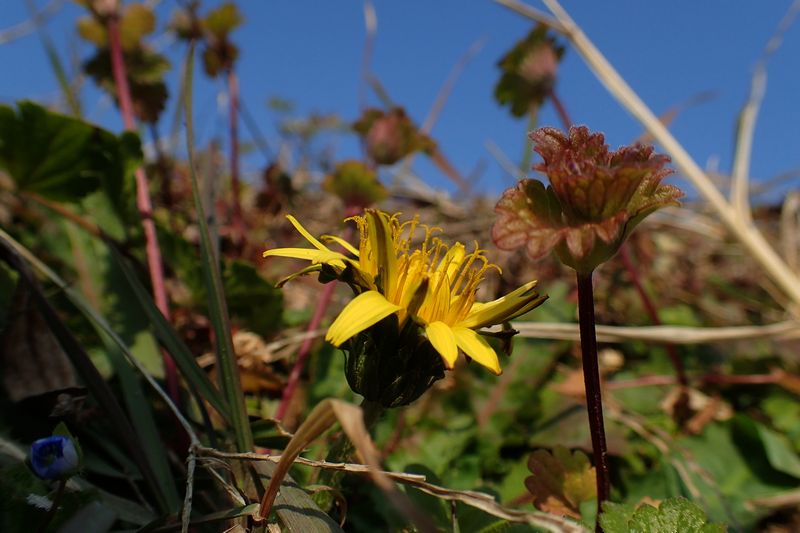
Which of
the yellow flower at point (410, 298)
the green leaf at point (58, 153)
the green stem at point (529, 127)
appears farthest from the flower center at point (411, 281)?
the green stem at point (529, 127)

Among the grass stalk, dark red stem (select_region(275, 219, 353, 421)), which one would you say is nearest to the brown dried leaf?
the grass stalk

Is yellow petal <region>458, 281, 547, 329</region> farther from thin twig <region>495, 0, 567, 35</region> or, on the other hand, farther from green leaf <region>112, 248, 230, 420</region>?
thin twig <region>495, 0, 567, 35</region>

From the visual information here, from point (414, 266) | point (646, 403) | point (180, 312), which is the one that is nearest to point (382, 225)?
point (414, 266)

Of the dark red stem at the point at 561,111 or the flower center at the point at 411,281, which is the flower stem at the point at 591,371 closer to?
the flower center at the point at 411,281

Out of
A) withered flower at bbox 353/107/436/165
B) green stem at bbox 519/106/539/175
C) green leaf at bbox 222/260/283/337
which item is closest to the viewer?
green leaf at bbox 222/260/283/337

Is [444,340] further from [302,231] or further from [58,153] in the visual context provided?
[58,153]
